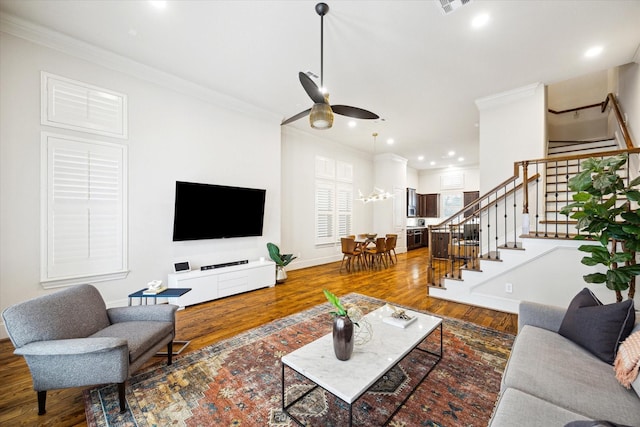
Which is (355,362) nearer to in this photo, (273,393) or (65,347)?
(273,393)

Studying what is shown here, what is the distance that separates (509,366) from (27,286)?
187 inches

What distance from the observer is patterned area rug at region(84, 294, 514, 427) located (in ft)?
5.78

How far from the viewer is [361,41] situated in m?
3.18

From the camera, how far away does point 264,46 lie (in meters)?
3.29

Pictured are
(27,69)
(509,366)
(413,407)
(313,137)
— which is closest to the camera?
(509,366)

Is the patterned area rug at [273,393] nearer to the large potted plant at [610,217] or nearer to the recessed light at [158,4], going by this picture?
the large potted plant at [610,217]

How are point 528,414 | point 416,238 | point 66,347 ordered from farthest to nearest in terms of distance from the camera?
1. point 416,238
2. point 66,347
3. point 528,414

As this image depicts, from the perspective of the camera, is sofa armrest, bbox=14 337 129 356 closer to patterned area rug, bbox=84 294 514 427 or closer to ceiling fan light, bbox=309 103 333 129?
patterned area rug, bbox=84 294 514 427

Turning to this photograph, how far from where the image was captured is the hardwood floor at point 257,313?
190 cm

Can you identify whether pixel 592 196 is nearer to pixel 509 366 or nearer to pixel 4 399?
pixel 509 366

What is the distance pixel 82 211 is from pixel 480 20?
522 centimetres

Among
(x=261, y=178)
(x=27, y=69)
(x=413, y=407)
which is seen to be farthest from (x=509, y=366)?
(x=27, y=69)

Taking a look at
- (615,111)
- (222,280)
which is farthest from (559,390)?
(615,111)

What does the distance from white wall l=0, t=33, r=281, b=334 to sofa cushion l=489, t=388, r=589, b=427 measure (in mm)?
4248
